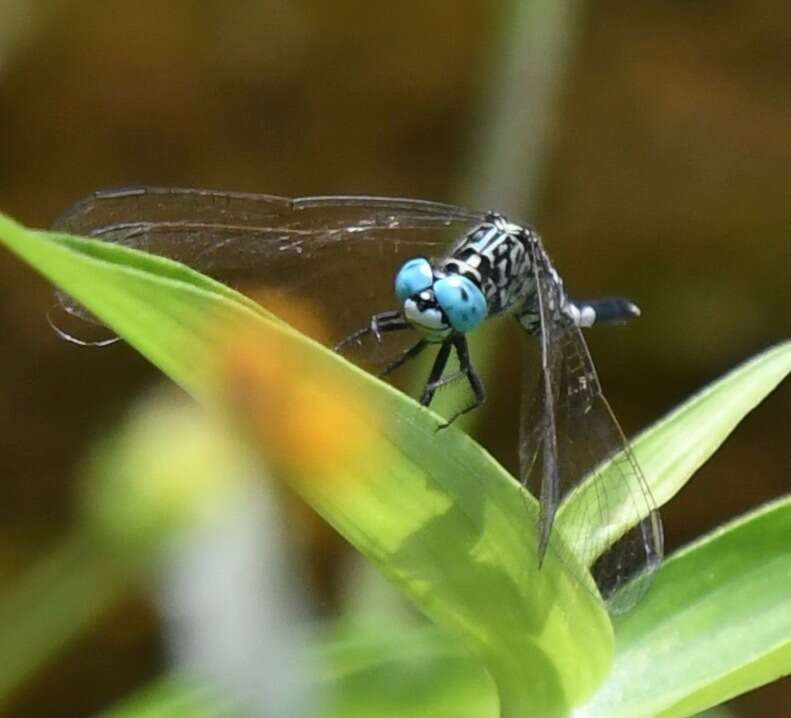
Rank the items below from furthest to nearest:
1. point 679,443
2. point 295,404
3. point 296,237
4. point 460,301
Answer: point 296,237 < point 460,301 < point 679,443 < point 295,404

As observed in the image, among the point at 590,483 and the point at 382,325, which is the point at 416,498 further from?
the point at 382,325

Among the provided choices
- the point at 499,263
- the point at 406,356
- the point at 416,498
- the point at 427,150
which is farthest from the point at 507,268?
the point at 427,150

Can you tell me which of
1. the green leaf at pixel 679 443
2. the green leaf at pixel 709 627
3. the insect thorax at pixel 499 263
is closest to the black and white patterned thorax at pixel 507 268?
the insect thorax at pixel 499 263

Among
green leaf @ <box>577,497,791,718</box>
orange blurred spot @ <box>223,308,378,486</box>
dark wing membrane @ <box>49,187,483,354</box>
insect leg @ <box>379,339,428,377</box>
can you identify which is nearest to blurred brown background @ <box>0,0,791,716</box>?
dark wing membrane @ <box>49,187,483,354</box>

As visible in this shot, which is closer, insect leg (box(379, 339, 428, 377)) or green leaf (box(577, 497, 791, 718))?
green leaf (box(577, 497, 791, 718))

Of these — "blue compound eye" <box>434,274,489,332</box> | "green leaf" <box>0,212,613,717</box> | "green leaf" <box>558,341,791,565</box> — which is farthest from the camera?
"blue compound eye" <box>434,274,489,332</box>

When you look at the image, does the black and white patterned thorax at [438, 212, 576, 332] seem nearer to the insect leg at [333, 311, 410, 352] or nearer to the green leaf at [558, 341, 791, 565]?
the insect leg at [333, 311, 410, 352]
